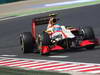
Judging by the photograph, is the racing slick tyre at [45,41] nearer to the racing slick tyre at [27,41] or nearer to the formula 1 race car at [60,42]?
the formula 1 race car at [60,42]

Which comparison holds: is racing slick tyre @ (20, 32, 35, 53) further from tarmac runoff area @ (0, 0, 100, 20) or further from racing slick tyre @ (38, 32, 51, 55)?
tarmac runoff area @ (0, 0, 100, 20)

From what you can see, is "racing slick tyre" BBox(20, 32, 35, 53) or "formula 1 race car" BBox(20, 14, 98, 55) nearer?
"formula 1 race car" BBox(20, 14, 98, 55)

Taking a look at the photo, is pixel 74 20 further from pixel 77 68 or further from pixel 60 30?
pixel 77 68

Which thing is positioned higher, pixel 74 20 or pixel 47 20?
pixel 47 20

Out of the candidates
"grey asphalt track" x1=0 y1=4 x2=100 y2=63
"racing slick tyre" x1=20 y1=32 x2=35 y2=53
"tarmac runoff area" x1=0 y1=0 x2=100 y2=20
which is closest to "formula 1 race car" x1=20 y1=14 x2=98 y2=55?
"racing slick tyre" x1=20 y1=32 x2=35 y2=53

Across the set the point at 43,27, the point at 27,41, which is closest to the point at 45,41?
the point at 27,41

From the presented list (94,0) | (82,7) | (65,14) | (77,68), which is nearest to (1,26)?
(65,14)

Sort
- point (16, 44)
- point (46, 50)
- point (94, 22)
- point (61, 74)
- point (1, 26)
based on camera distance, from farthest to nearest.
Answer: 1. point (1, 26)
2. point (94, 22)
3. point (16, 44)
4. point (46, 50)
5. point (61, 74)

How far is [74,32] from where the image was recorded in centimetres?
1286

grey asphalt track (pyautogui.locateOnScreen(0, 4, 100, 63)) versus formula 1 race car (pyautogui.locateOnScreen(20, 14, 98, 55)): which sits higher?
formula 1 race car (pyautogui.locateOnScreen(20, 14, 98, 55))

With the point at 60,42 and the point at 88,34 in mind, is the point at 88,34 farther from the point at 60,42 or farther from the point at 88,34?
the point at 60,42

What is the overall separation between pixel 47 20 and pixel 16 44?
11.5ft

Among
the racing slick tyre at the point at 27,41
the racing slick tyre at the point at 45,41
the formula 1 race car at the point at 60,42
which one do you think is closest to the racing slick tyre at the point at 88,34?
the formula 1 race car at the point at 60,42

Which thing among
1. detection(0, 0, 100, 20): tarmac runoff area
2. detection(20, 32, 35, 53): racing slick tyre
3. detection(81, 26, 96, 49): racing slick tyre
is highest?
detection(81, 26, 96, 49): racing slick tyre
